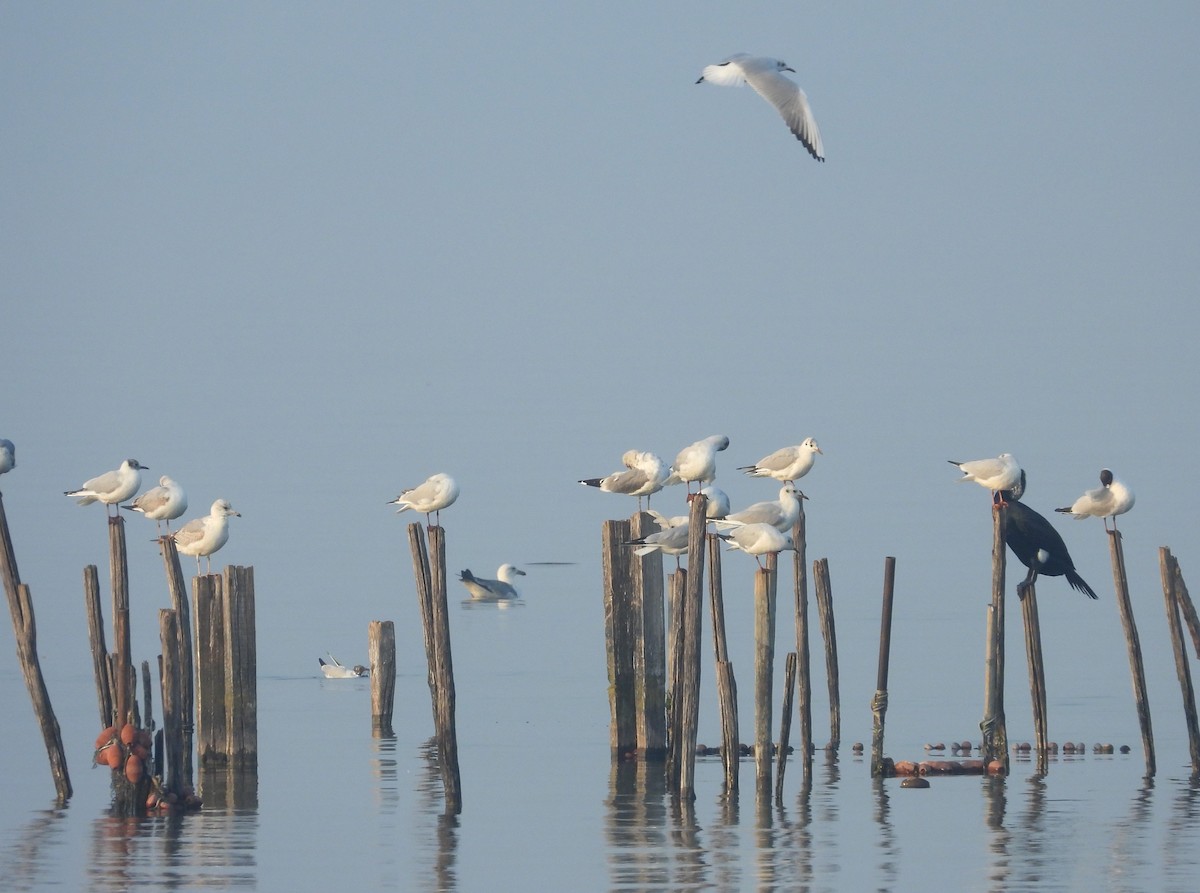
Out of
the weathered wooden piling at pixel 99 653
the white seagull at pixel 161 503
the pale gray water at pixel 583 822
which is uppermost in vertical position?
the white seagull at pixel 161 503

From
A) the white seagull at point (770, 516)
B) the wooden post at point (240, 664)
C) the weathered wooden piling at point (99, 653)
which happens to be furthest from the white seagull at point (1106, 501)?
A: the weathered wooden piling at point (99, 653)

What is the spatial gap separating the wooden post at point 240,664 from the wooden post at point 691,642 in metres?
4.06

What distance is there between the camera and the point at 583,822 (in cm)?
1653

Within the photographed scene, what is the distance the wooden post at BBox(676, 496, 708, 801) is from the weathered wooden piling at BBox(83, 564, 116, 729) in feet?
14.5

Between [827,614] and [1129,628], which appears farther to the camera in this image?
[827,614]

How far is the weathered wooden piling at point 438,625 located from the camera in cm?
1612

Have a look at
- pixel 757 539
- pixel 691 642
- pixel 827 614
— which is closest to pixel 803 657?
pixel 827 614

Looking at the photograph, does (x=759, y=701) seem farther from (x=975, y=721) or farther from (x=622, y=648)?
(x=975, y=721)

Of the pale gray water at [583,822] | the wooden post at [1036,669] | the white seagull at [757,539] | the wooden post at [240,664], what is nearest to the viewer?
the pale gray water at [583,822]

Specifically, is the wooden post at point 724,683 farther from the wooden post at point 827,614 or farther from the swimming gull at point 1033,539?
the swimming gull at point 1033,539

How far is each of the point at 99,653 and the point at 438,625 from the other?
2.70 metres

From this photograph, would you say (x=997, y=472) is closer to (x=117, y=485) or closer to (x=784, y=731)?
(x=784, y=731)

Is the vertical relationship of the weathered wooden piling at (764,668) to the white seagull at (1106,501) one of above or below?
below

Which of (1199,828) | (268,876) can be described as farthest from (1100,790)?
(268,876)
